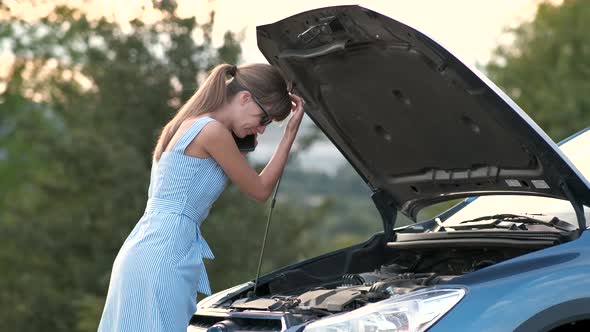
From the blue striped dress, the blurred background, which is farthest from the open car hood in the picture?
the blurred background

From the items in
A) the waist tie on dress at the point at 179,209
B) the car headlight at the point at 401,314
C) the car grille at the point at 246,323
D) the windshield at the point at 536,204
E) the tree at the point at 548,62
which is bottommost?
the car grille at the point at 246,323

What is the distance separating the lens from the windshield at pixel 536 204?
4.51 m

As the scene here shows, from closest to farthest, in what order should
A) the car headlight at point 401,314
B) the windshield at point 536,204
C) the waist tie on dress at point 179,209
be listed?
the car headlight at point 401,314 → the waist tie on dress at point 179,209 → the windshield at point 536,204

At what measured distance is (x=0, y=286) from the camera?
579 inches

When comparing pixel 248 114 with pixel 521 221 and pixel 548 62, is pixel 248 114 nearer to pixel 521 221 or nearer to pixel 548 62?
pixel 521 221

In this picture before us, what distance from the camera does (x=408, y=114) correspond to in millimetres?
4773

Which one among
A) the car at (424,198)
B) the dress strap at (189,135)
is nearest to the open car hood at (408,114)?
the car at (424,198)

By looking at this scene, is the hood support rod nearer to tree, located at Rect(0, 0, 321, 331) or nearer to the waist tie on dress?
the waist tie on dress

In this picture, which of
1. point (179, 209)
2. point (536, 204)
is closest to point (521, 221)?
point (536, 204)

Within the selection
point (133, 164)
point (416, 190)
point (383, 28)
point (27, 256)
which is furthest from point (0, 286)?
point (383, 28)

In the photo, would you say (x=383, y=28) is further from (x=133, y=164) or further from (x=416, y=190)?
(x=133, y=164)

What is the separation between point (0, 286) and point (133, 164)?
3113 millimetres

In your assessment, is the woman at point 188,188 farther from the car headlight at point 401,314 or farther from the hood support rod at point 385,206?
the hood support rod at point 385,206

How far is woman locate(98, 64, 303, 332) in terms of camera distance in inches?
162
